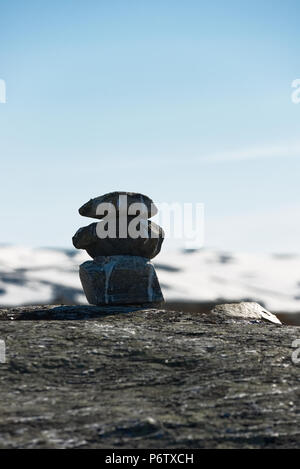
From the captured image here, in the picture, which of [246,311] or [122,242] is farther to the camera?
[246,311]

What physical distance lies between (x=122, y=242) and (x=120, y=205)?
3.22 ft

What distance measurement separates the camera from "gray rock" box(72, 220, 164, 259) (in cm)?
1652

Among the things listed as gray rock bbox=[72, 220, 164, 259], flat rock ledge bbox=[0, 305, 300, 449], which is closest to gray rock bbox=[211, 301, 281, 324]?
gray rock bbox=[72, 220, 164, 259]

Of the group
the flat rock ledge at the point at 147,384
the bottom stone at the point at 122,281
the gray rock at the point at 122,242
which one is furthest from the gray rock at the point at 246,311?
the flat rock ledge at the point at 147,384

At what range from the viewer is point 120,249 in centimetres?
1656

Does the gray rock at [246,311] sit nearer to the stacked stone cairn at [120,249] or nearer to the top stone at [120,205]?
the stacked stone cairn at [120,249]

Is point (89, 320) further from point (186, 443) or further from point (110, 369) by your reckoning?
point (186, 443)

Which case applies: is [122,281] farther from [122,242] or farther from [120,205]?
[120,205]

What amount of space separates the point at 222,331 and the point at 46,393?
441cm

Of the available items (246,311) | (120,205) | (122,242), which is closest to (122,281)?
(122,242)

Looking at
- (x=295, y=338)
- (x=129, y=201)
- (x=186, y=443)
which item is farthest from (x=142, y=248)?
(x=186, y=443)

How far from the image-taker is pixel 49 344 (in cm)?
1157

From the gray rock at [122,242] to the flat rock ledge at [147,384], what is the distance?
278cm

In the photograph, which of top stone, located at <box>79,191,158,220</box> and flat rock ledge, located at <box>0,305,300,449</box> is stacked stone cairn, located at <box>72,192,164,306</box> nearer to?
top stone, located at <box>79,191,158,220</box>
